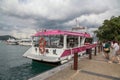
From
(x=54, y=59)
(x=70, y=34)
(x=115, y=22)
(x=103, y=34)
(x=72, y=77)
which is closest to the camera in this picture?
(x=72, y=77)

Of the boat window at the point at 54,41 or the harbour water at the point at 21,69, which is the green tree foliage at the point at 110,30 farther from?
the harbour water at the point at 21,69

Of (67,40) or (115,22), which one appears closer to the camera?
(67,40)

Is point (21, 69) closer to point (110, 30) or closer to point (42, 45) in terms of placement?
point (42, 45)

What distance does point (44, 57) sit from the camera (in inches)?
694

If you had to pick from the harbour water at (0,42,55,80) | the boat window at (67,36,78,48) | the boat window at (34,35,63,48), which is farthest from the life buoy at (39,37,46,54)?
the boat window at (67,36,78,48)

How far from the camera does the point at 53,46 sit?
18047 millimetres

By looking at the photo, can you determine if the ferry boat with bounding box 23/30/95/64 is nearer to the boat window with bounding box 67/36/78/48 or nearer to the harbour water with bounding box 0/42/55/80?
the boat window with bounding box 67/36/78/48

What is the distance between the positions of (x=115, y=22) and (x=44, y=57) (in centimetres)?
2983

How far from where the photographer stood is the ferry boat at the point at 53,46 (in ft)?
56.2

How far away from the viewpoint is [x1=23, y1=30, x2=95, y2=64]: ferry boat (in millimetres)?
17141

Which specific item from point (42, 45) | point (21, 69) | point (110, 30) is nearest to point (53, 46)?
point (42, 45)

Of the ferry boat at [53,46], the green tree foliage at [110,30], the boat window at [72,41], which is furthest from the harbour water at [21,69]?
the green tree foliage at [110,30]

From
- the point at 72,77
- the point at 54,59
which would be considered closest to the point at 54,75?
the point at 72,77

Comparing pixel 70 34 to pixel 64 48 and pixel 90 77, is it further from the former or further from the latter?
pixel 90 77
